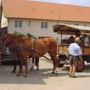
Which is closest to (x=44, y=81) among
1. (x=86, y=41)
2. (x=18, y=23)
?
(x=86, y=41)

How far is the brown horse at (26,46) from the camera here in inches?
634

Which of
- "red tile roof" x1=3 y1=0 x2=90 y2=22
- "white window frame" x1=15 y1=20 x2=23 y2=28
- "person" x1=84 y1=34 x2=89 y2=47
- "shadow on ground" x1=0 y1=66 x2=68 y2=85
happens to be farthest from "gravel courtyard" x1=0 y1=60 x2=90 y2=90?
"red tile roof" x1=3 y1=0 x2=90 y2=22

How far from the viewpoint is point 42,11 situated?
58906 millimetres

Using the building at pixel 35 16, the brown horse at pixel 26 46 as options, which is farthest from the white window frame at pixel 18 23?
the brown horse at pixel 26 46

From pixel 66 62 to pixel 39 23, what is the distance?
39.9 metres

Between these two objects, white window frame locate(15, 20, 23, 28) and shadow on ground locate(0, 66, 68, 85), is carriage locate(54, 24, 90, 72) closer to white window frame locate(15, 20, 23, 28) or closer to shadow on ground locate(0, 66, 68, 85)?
shadow on ground locate(0, 66, 68, 85)

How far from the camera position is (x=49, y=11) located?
194ft

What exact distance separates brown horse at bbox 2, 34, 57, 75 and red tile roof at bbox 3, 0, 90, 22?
39.5 metres

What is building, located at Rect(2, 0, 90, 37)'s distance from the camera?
187ft

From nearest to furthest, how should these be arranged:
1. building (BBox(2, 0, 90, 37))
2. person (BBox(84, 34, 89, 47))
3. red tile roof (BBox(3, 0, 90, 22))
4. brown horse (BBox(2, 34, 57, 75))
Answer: brown horse (BBox(2, 34, 57, 75))
person (BBox(84, 34, 89, 47))
building (BBox(2, 0, 90, 37))
red tile roof (BBox(3, 0, 90, 22))

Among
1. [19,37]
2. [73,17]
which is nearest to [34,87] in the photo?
[19,37]

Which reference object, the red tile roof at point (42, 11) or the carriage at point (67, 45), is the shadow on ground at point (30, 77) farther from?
the red tile roof at point (42, 11)

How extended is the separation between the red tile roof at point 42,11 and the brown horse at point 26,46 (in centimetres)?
3949

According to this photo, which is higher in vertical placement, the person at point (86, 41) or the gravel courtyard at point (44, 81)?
the person at point (86, 41)
